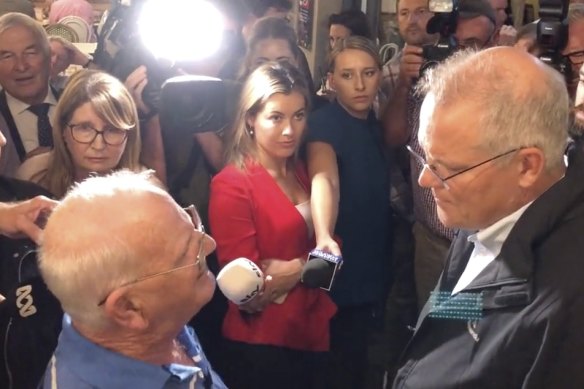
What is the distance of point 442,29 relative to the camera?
2.12m

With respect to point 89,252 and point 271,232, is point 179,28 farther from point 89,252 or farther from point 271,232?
point 89,252

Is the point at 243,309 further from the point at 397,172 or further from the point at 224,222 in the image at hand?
the point at 397,172

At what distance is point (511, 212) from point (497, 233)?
5cm

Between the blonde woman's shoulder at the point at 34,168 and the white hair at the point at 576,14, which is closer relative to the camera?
the blonde woman's shoulder at the point at 34,168

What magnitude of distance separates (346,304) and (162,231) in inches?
45.3

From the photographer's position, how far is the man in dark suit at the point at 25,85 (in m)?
2.19

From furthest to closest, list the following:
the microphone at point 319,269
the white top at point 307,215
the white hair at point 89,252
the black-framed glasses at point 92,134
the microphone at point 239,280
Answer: the white top at point 307,215, the black-framed glasses at point 92,134, the microphone at point 319,269, the microphone at point 239,280, the white hair at point 89,252

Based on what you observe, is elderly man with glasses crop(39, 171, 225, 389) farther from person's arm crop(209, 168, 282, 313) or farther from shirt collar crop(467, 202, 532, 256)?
person's arm crop(209, 168, 282, 313)

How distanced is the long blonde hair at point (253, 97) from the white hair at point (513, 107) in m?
0.84

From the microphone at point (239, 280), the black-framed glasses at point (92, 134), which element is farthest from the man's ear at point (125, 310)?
the black-framed glasses at point (92, 134)

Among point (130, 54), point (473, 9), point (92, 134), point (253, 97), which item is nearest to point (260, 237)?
point (253, 97)

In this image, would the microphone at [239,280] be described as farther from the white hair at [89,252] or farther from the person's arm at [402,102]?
the person's arm at [402,102]

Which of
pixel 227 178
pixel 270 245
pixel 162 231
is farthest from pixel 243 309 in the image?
pixel 162 231

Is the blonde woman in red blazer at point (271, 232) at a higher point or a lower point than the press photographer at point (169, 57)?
lower
